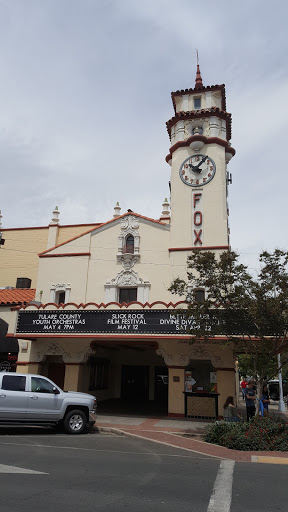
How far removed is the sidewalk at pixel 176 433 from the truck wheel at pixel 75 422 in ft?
4.03

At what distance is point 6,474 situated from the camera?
7.14 meters

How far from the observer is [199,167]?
21938 mm

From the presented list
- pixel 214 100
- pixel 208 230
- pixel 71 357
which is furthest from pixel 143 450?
pixel 214 100

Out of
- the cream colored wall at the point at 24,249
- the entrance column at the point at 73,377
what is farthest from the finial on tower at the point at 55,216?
the entrance column at the point at 73,377

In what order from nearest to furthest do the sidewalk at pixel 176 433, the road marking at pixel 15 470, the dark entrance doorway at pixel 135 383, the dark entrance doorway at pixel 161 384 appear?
1. the road marking at pixel 15 470
2. the sidewalk at pixel 176 433
3. the dark entrance doorway at pixel 161 384
4. the dark entrance doorway at pixel 135 383

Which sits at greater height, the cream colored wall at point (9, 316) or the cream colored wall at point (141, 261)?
the cream colored wall at point (141, 261)

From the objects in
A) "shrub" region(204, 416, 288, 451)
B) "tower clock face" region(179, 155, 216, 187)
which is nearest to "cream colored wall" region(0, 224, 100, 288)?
"tower clock face" region(179, 155, 216, 187)

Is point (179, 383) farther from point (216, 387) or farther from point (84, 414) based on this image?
point (84, 414)

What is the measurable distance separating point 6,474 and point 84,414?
18.3 ft

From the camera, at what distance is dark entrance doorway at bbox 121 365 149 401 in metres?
23.9

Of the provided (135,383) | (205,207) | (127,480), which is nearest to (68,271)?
(205,207)

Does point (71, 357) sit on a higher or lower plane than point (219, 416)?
higher

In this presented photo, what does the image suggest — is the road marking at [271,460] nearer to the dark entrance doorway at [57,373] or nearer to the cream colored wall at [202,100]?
the dark entrance doorway at [57,373]

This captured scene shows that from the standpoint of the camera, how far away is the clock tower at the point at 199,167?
67.7ft
